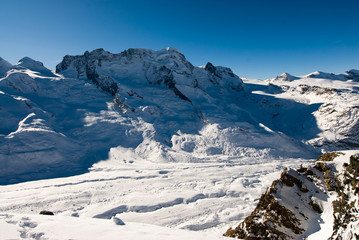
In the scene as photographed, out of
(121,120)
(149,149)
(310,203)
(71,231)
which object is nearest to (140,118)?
(121,120)

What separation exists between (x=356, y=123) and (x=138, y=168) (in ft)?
160

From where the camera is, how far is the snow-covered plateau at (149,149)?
33.7 ft

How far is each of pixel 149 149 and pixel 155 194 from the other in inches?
611

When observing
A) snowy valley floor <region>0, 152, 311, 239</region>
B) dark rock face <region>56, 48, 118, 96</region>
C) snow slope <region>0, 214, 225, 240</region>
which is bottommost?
snowy valley floor <region>0, 152, 311, 239</region>

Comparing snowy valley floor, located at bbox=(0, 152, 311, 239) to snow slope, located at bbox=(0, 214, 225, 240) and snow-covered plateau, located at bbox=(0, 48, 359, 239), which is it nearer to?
snow-covered plateau, located at bbox=(0, 48, 359, 239)

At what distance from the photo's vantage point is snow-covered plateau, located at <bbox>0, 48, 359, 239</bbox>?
33.7 feet

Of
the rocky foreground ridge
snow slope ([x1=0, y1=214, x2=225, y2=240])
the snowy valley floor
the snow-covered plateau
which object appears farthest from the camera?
the snowy valley floor

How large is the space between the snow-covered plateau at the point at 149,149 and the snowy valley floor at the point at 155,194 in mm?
140

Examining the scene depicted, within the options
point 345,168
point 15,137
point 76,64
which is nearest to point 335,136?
point 345,168

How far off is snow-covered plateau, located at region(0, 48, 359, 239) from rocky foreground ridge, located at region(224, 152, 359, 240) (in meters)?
0.09

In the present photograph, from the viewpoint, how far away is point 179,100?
2196 inches

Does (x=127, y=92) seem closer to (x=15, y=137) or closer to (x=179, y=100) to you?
(x=179, y=100)

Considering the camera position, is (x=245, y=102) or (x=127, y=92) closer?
(x=127, y=92)

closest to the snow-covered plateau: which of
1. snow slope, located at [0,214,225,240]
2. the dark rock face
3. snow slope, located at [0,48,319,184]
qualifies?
snow slope, located at [0,214,225,240]
